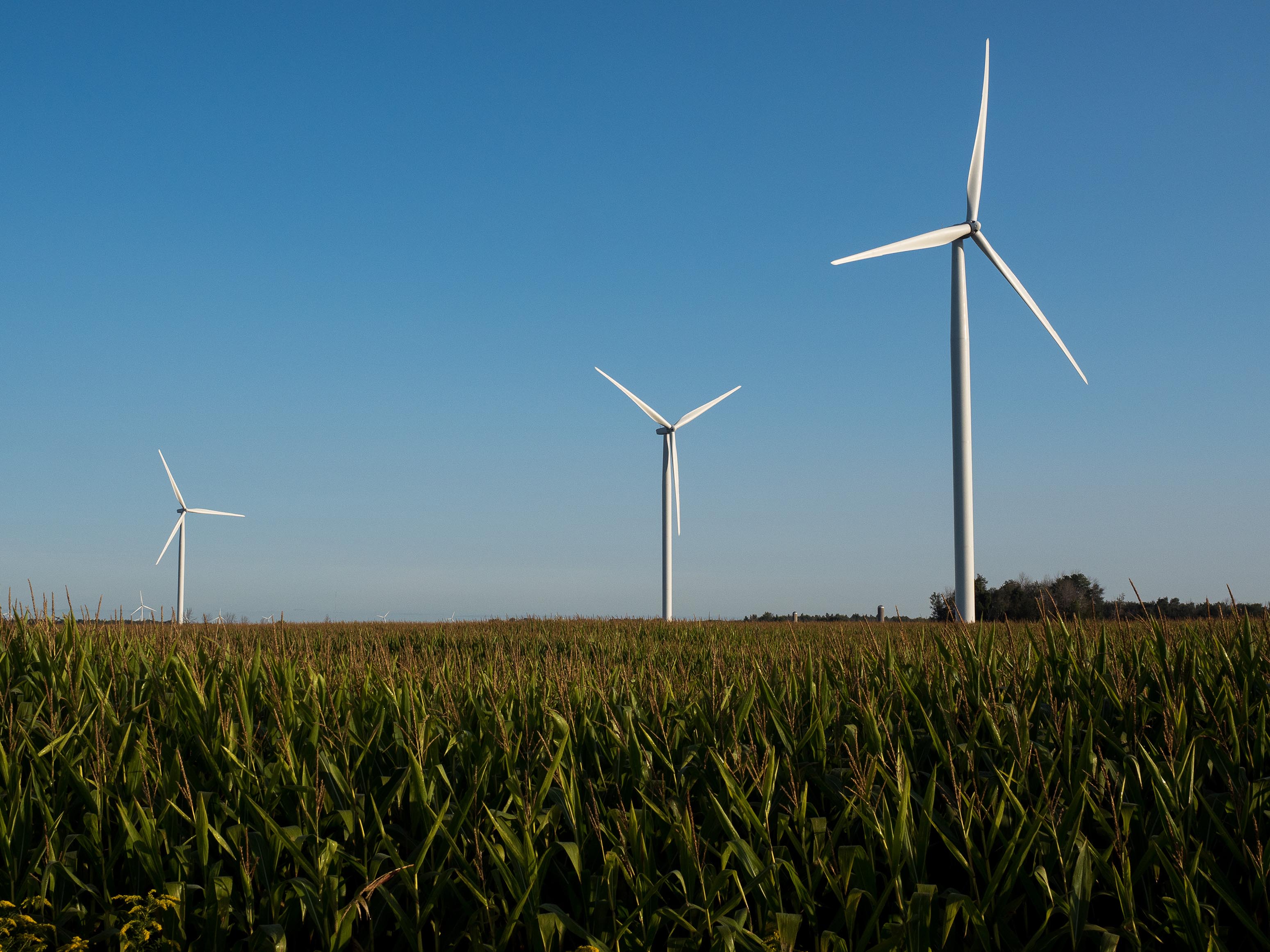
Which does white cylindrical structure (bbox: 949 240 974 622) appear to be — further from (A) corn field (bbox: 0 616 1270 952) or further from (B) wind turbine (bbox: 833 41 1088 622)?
(A) corn field (bbox: 0 616 1270 952)

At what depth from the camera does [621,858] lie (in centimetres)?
476

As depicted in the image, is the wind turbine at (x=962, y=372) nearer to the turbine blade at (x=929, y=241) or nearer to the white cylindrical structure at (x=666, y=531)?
the turbine blade at (x=929, y=241)

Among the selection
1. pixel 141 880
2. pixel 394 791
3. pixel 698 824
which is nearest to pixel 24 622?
pixel 141 880

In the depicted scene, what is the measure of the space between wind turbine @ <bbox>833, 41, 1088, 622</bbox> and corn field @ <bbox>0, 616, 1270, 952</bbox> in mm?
18916

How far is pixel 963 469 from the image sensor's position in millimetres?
27016

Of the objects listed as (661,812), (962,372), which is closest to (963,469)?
(962,372)

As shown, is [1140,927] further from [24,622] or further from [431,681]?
[24,622]

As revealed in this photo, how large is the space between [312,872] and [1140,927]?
465 cm

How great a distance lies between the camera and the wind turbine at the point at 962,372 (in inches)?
1058

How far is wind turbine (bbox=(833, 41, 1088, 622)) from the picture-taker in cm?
2688

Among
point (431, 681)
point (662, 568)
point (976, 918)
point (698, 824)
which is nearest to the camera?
point (976, 918)

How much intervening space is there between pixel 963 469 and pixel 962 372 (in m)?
3.06

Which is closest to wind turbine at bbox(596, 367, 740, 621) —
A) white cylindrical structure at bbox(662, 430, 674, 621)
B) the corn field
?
white cylindrical structure at bbox(662, 430, 674, 621)

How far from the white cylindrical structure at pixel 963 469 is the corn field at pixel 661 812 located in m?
18.9
